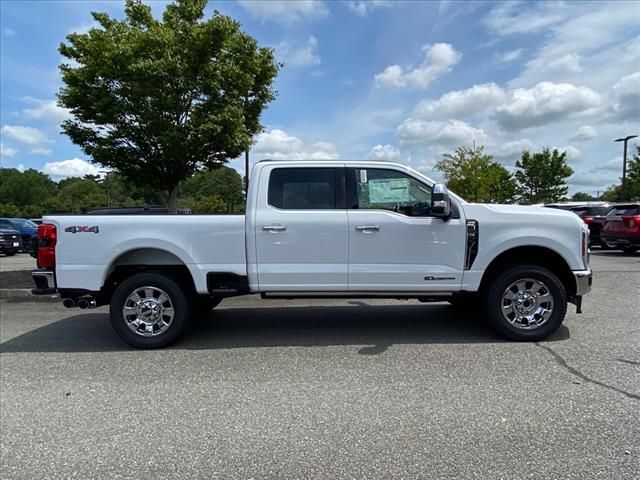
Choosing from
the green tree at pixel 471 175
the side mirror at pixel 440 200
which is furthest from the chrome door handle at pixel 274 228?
the green tree at pixel 471 175

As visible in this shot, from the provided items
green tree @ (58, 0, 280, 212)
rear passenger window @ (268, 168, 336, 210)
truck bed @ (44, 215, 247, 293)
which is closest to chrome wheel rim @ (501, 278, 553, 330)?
rear passenger window @ (268, 168, 336, 210)

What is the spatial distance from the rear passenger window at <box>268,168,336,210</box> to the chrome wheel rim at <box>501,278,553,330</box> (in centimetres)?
230

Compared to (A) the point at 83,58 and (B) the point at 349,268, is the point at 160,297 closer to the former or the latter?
(B) the point at 349,268

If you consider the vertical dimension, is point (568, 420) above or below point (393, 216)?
below

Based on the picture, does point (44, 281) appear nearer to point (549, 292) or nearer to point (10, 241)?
point (549, 292)

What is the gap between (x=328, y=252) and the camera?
491cm

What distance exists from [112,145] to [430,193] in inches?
316

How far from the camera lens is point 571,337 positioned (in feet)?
16.7

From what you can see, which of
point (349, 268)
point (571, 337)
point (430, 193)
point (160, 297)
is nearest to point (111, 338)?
point (160, 297)

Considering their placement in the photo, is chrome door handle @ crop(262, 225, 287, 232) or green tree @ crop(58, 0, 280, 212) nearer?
chrome door handle @ crop(262, 225, 287, 232)

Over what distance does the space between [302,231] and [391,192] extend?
115 cm

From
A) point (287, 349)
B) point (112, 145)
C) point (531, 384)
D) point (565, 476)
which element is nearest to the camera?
point (565, 476)

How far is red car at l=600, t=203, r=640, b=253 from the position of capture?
42.4ft

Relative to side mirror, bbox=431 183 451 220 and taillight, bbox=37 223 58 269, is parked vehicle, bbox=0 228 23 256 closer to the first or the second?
taillight, bbox=37 223 58 269
